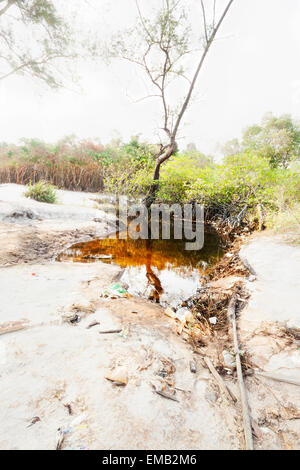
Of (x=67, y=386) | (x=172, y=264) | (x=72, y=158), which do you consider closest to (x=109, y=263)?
(x=172, y=264)

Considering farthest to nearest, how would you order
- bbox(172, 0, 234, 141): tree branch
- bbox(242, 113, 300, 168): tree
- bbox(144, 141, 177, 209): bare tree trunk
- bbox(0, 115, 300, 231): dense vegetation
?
bbox(242, 113, 300, 168): tree, bbox(144, 141, 177, 209): bare tree trunk, bbox(172, 0, 234, 141): tree branch, bbox(0, 115, 300, 231): dense vegetation

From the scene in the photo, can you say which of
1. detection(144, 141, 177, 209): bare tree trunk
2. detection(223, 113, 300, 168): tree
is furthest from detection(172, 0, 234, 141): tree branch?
detection(223, 113, 300, 168): tree

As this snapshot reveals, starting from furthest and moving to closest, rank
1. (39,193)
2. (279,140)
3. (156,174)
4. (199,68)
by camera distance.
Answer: (279,140)
(156,174)
(199,68)
(39,193)

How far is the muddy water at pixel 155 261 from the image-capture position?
336 centimetres

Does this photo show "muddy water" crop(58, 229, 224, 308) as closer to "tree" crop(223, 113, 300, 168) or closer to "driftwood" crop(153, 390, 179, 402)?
"driftwood" crop(153, 390, 179, 402)

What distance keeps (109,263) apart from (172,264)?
1.53 metres

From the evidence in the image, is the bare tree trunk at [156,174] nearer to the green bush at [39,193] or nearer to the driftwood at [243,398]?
the green bush at [39,193]

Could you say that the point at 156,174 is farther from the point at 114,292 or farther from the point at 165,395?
the point at 165,395

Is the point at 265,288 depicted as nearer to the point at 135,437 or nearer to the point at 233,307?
the point at 233,307

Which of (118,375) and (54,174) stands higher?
(54,174)

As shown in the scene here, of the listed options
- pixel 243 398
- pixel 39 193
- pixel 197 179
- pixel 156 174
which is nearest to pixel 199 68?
pixel 156 174

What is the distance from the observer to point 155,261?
465 centimetres

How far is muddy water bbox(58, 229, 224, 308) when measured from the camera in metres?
3.36

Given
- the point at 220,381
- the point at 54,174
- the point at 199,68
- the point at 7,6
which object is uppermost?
the point at 7,6
